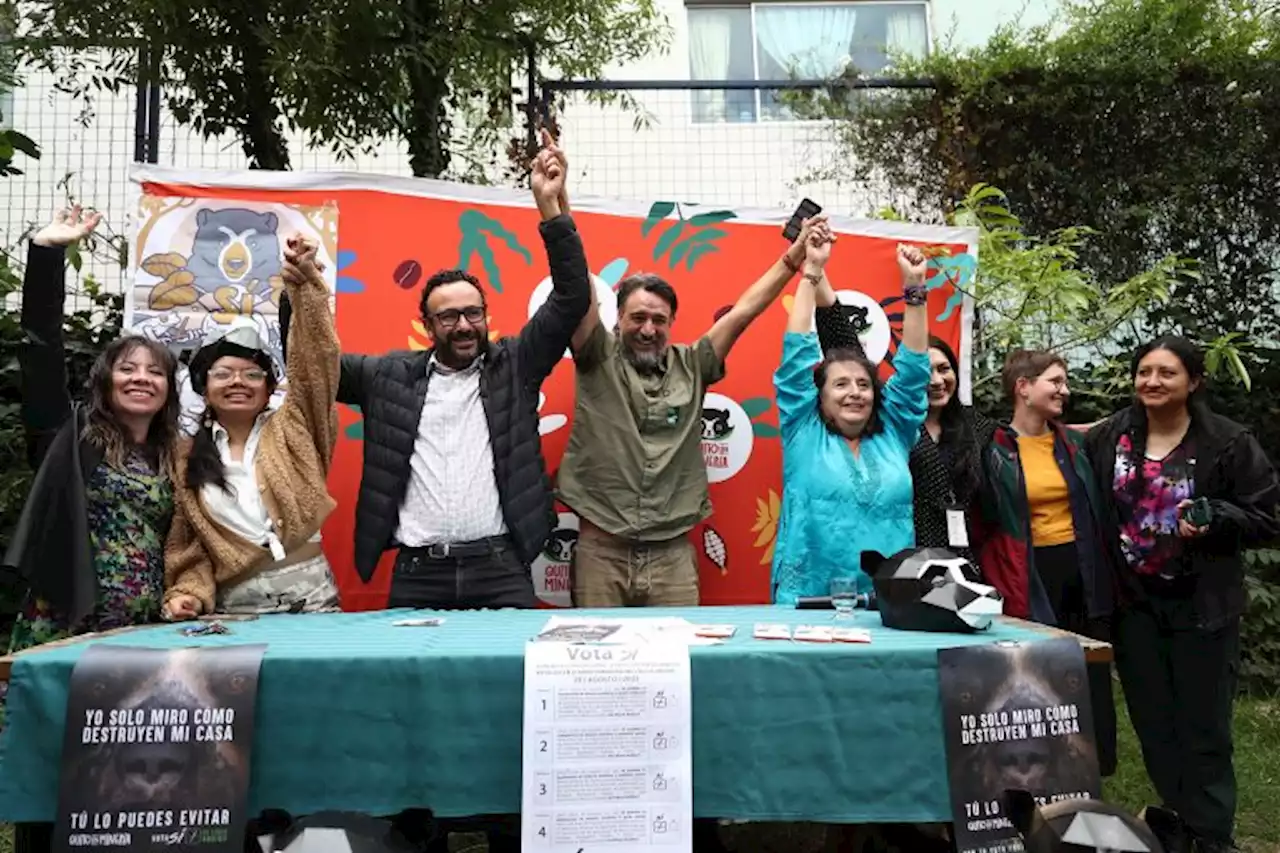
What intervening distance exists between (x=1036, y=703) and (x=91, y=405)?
230 cm

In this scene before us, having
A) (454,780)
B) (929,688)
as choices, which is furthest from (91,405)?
(929,688)

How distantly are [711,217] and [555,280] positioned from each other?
1.18 metres

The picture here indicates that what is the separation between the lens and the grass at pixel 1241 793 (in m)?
3.03

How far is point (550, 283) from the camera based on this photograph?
3799 millimetres

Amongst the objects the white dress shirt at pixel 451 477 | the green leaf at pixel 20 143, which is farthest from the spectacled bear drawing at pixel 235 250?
the white dress shirt at pixel 451 477

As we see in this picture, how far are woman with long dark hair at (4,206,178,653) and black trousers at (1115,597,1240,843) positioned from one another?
2758 mm

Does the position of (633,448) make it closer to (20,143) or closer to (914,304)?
(914,304)

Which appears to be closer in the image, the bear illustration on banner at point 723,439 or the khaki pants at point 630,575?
the khaki pants at point 630,575

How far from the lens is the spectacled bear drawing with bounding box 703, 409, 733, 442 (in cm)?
379

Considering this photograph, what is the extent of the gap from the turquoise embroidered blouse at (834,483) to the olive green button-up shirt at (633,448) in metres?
0.34

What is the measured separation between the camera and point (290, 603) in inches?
101

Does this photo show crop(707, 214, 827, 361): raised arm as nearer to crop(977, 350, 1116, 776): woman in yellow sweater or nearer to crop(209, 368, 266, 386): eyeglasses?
crop(977, 350, 1116, 776): woman in yellow sweater

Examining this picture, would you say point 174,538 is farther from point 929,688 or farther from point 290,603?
point 929,688

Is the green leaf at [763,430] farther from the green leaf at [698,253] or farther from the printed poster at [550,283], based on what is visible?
the green leaf at [698,253]
